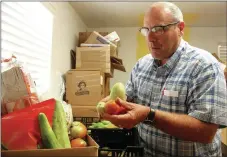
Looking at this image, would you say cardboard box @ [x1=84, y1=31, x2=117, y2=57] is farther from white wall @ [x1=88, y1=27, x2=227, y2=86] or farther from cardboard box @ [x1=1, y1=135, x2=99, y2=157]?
cardboard box @ [x1=1, y1=135, x2=99, y2=157]

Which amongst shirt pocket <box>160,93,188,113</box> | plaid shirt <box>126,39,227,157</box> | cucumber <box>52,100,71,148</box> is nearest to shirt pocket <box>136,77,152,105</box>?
plaid shirt <box>126,39,227,157</box>

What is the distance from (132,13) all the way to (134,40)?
36.0 inches

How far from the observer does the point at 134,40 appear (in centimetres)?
482

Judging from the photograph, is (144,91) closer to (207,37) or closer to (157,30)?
(157,30)

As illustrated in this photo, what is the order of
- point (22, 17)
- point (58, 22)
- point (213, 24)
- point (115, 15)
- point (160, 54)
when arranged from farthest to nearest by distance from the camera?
point (213, 24) → point (115, 15) → point (58, 22) → point (22, 17) → point (160, 54)

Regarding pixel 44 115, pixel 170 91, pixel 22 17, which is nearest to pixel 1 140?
pixel 44 115

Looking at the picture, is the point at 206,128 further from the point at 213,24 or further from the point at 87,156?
the point at 213,24

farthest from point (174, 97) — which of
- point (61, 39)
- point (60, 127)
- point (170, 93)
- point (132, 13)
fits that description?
point (132, 13)

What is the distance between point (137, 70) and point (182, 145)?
58cm

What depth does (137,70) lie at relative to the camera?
1.71 m

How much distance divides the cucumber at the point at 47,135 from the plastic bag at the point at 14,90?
151 millimetres

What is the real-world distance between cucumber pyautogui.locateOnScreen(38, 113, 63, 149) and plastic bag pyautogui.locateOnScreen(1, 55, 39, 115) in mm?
151

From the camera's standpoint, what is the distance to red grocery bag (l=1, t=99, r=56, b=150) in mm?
954

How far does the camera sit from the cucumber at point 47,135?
98 cm
